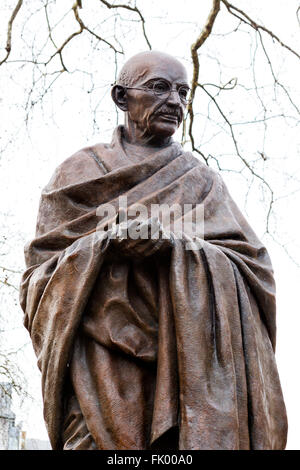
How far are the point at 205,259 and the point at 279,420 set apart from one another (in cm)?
94

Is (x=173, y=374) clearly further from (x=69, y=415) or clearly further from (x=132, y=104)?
(x=132, y=104)

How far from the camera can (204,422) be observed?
510 centimetres

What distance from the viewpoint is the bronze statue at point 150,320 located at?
522 centimetres

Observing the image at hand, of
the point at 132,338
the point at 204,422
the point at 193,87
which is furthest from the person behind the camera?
the point at 193,87

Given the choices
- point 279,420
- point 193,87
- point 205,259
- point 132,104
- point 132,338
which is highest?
point 193,87

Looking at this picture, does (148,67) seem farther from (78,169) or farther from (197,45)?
(197,45)

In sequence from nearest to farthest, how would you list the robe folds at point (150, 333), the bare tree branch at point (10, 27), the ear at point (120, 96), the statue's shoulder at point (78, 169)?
the robe folds at point (150, 333)
the statue's shoulder at point (78, 169)
the ear at point (120, 96)
the bare tree branch at point (10, 27)

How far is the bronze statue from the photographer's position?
5223mm

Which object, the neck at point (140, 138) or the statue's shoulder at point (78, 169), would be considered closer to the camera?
the statue's shoulder at point (78, 169)

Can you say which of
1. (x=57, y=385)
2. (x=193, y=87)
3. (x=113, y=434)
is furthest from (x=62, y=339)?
(x=193, y=87)

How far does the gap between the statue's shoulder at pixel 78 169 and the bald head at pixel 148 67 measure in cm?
43

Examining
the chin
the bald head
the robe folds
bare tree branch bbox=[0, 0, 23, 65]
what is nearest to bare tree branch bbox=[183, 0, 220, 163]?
Answer: bare tree branch bbox=[0, 0, 23, 65]

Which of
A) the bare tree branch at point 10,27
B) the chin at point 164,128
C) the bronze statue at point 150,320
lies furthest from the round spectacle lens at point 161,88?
the bare tree branch at point 10,27

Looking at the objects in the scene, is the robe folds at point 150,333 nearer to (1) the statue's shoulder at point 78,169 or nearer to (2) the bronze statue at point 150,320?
(2) the bronze statue at point 150,320
